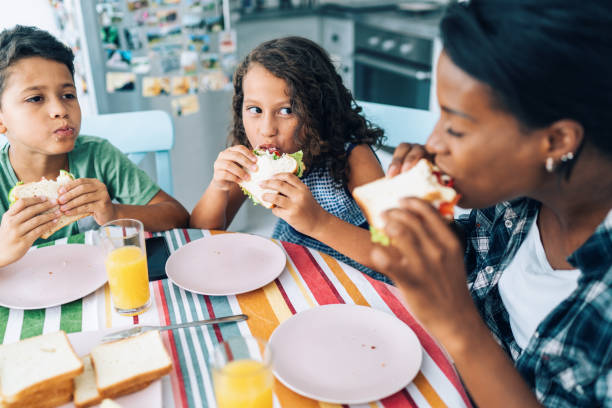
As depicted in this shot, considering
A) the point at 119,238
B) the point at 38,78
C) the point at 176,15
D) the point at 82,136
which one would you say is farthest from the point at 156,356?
the point at 176,15

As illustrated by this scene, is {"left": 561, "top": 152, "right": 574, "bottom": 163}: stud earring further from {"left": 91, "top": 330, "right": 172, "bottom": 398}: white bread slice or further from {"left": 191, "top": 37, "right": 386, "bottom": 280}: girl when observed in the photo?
{"left": 91, "top": 330, "right": 172, "bottom": 398}: white bread slice

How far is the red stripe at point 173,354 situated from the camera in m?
0.83

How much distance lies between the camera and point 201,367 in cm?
89

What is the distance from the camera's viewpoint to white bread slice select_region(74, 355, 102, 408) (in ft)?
2.58

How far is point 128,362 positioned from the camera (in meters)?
0.84

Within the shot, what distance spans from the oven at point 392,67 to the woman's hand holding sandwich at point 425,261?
2787 mm

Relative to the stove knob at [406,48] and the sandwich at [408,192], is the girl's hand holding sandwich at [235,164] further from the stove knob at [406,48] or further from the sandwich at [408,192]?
the stove knob at [406,48]

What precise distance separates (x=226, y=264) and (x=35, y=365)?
527mm

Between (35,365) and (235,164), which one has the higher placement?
(235,164)

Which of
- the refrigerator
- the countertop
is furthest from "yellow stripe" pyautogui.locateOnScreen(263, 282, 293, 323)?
the countertop

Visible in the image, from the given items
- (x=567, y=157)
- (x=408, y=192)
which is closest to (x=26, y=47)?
(x=408, y=192)

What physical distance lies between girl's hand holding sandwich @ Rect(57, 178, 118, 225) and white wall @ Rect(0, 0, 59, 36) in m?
1.46

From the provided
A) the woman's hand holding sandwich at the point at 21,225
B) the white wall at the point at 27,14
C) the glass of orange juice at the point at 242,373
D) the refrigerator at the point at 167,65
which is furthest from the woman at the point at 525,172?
the white wall at the point at 27,14

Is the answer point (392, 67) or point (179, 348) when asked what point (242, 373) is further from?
point (392, 67)
